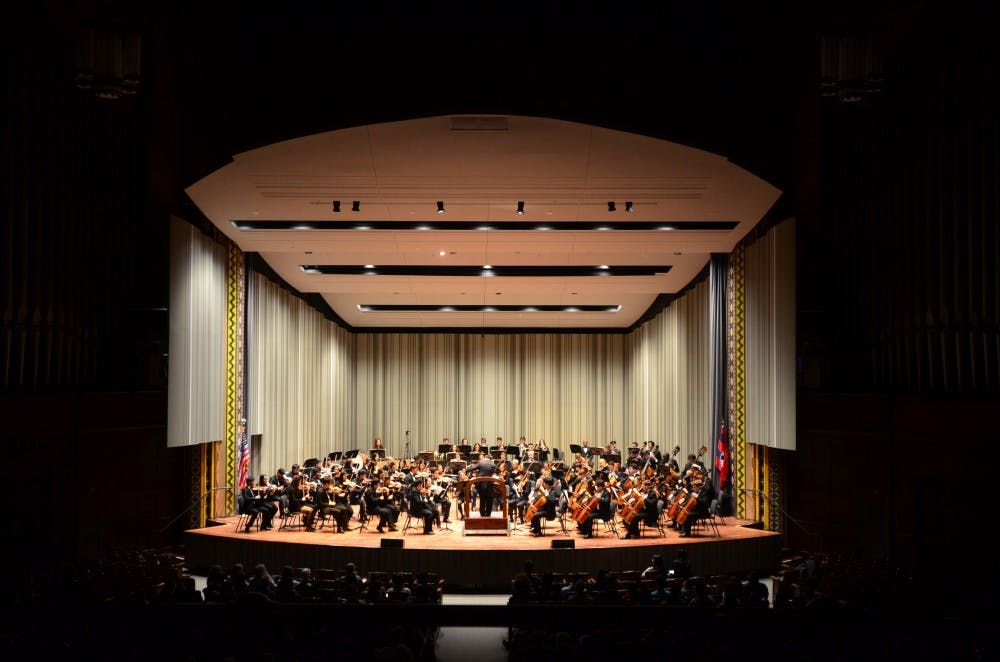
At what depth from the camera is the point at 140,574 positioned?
395 inches

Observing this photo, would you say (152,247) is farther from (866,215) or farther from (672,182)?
(866,215)

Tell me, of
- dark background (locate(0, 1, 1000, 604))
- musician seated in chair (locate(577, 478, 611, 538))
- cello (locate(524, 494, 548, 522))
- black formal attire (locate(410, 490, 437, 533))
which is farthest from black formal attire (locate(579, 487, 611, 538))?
dark background (locate(0, 1, 1000, 604))

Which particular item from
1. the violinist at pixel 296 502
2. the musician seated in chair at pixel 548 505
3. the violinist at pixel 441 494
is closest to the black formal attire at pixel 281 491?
the violinist at pixel 296 502

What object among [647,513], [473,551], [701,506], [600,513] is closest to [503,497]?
[600,513]

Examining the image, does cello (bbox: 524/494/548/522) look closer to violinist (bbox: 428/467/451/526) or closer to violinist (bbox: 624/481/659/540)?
violinist (bbox: 624/481/659/540)

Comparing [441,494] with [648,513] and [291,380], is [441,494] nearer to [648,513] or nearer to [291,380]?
[648,513]

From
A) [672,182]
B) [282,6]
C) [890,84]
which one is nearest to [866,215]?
[890,84]

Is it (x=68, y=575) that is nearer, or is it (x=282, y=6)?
(x=68, y=575)

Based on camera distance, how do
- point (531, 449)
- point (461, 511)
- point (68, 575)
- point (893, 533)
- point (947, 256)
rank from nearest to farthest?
point (68, 575)
point (947, 256)
point (893, 533)
point (461, 511)
point (531, 449)

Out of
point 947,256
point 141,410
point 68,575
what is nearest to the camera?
point 68,575

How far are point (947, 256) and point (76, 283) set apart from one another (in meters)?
10.6

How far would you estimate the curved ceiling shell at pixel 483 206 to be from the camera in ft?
36.4

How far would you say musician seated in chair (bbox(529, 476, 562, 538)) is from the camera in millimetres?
13695

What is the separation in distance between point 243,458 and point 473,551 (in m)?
6.11
